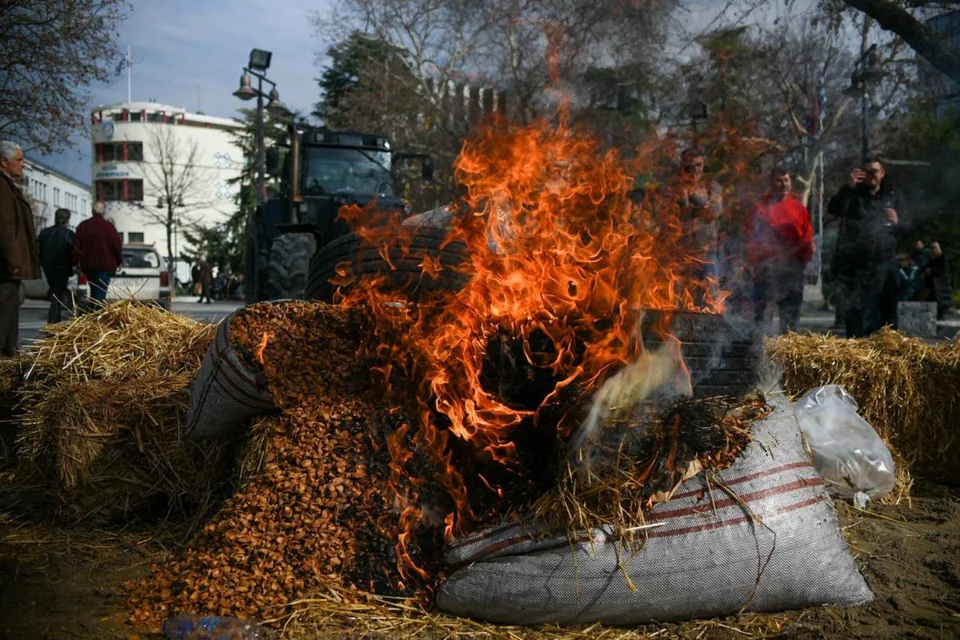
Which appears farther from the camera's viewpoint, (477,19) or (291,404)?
(477,19)

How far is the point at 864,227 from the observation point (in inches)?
293

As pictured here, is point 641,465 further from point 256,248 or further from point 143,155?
point 143,155

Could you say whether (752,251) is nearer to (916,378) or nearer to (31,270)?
(916,378)

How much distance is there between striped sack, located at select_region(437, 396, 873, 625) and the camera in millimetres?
2713

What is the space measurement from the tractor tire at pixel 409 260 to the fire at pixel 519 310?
0.23ft

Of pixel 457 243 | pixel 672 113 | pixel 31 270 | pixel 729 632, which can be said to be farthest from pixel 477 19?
A: pixel 729 632

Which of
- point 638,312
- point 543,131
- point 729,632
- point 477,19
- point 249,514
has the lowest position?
point 729,632

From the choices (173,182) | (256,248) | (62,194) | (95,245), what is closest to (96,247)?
(95,245)

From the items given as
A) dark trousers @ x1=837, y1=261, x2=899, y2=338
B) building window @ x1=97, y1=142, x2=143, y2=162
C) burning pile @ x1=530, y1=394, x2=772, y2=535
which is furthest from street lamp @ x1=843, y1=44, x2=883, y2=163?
building window @ x1=97, y1=142, x2=143, y2=162

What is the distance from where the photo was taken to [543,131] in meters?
4.29

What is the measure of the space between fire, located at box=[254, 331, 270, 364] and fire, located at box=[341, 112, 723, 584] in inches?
18.3

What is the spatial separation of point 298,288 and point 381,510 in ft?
22.0

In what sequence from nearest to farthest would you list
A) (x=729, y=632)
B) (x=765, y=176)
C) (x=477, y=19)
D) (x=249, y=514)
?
(x=729, y=632) < (x=249, y=514) < (x=765, y=176) < (x=477, y=19)

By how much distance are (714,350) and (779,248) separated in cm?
425
